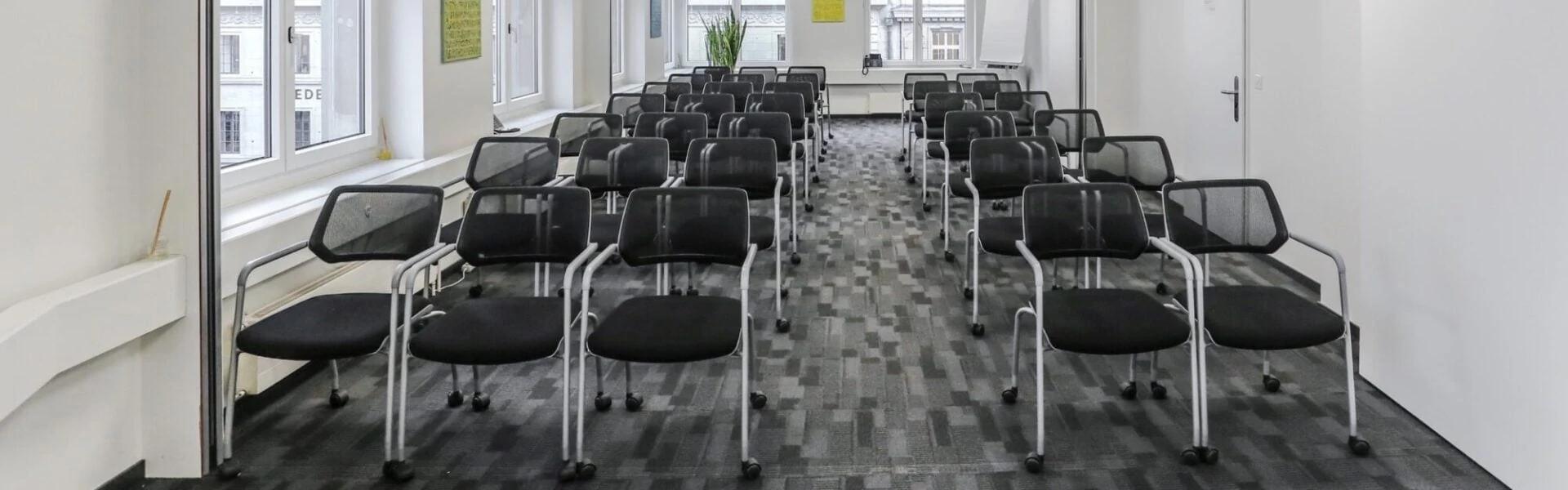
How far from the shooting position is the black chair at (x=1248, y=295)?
11.3 feet

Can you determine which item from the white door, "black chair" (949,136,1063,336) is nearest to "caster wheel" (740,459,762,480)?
"black chair" (949,136,1063,336)

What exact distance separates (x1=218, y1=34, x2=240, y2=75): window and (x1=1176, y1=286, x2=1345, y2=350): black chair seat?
3.66 meters

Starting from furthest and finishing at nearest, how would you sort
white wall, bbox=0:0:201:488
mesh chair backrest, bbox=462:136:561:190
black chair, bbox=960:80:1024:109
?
black chair, bbox=960:80:1024:109, mesh chair backrest, bbox=462:136:561:190, white wall, bbox=0:0:201:488

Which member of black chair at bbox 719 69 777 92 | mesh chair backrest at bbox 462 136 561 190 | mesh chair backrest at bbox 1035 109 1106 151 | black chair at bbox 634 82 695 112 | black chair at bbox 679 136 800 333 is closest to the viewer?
mesh chair backrest at bbox 462 136 561 190

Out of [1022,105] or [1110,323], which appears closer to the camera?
[1110,323]

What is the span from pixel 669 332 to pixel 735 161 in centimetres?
227

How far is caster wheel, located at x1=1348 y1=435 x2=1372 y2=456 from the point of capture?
3502 millimetres

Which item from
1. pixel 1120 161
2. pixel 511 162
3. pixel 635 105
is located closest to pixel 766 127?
pixel 511 162

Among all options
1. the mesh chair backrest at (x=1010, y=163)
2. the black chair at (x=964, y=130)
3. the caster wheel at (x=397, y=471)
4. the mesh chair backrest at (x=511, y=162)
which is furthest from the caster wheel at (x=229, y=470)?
the black chair at (x=964, y=130)

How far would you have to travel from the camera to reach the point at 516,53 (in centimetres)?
916

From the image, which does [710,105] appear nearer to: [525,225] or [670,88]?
[670,88]

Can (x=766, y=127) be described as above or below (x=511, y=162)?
above

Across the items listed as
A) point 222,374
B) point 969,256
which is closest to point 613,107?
point 969,256

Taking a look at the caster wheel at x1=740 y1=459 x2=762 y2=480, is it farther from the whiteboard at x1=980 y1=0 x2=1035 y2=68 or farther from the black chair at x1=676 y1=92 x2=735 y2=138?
the whiteboard at x1=980 y1=0 x2=1035 y2=68
